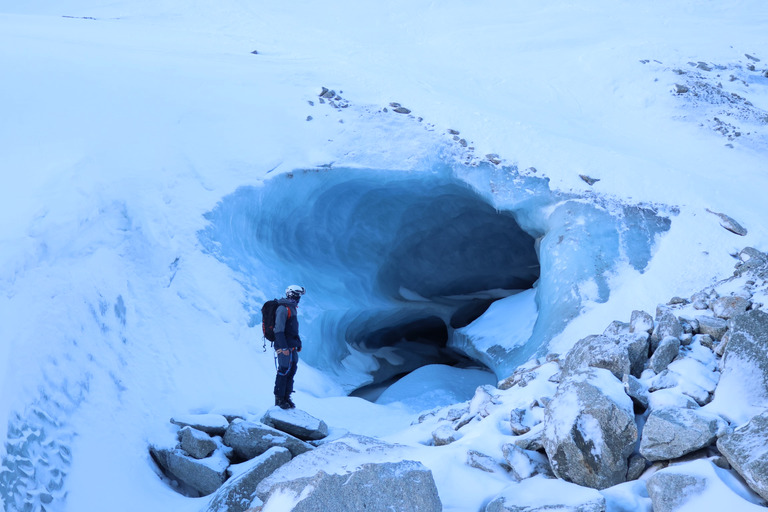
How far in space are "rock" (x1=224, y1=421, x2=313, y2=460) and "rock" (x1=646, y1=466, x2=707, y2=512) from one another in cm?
302

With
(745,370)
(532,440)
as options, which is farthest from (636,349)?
(532,440)

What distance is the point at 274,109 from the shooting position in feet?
35.8

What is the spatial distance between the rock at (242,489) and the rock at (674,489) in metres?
2.65

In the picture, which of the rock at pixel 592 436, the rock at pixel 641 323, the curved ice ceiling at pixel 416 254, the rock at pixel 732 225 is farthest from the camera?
the curved ice ceiling at pixel 416 254

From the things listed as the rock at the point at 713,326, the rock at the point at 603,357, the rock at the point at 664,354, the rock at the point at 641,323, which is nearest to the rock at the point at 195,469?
the rock at the point at 603,357

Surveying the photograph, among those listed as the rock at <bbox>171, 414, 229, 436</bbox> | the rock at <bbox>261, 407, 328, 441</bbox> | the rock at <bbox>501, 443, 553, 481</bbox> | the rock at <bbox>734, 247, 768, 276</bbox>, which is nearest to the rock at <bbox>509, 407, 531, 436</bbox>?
the rock at <bbox>501, 443, 553, 481</bbox>

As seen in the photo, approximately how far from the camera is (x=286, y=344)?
645cm

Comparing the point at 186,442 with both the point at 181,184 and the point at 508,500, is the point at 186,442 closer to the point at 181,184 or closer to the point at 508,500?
the point at 508,500

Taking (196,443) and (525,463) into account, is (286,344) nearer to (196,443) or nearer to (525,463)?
(196,443)

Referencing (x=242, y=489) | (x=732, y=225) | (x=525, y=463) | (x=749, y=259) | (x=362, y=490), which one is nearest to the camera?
(x=362, y=490)

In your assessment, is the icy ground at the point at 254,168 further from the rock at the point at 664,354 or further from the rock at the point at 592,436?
the rock at the point at 664,354

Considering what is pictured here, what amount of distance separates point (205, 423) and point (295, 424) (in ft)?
2.61

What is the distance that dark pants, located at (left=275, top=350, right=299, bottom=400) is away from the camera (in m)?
6.44

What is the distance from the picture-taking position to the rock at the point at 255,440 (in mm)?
5820
